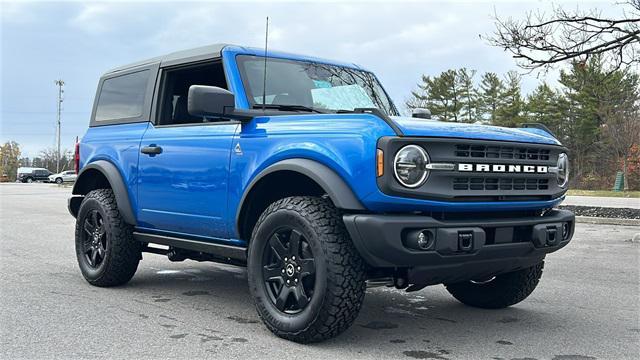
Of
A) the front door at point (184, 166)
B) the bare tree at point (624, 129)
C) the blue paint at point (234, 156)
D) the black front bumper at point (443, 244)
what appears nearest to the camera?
the black front bumper at point (443, 244)

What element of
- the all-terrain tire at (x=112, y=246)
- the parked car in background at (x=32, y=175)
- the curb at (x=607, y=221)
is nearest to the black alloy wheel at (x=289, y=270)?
the all-terrain tire at (x=112, y=246)

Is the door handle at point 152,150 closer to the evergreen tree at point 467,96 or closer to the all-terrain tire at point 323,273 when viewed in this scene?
the all-terrain tire at point 323,273

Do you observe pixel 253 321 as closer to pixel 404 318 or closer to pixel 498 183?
pixel 404 318

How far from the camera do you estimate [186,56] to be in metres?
5.49

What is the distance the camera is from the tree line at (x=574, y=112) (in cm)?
4238

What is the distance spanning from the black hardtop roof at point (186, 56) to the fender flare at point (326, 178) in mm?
1450

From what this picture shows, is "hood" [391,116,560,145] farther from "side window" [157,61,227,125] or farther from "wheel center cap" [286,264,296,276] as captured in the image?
"side window" [157,61,227,125]

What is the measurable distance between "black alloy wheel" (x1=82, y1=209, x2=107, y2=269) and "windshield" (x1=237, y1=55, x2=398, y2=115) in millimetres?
2079

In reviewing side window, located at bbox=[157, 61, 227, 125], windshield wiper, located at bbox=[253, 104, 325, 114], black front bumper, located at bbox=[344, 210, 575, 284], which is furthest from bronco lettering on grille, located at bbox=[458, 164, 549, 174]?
side window, located at bbox=[157, 61, 227, 125]

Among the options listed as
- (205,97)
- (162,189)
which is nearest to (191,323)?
(162,189)

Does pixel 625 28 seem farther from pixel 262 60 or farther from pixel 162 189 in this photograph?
pixel 162 189

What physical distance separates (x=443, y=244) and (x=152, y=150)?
2746mm

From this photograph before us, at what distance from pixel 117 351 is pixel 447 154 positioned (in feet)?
7.51

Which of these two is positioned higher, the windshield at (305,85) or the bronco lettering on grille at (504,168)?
the windshield at (305,85)
